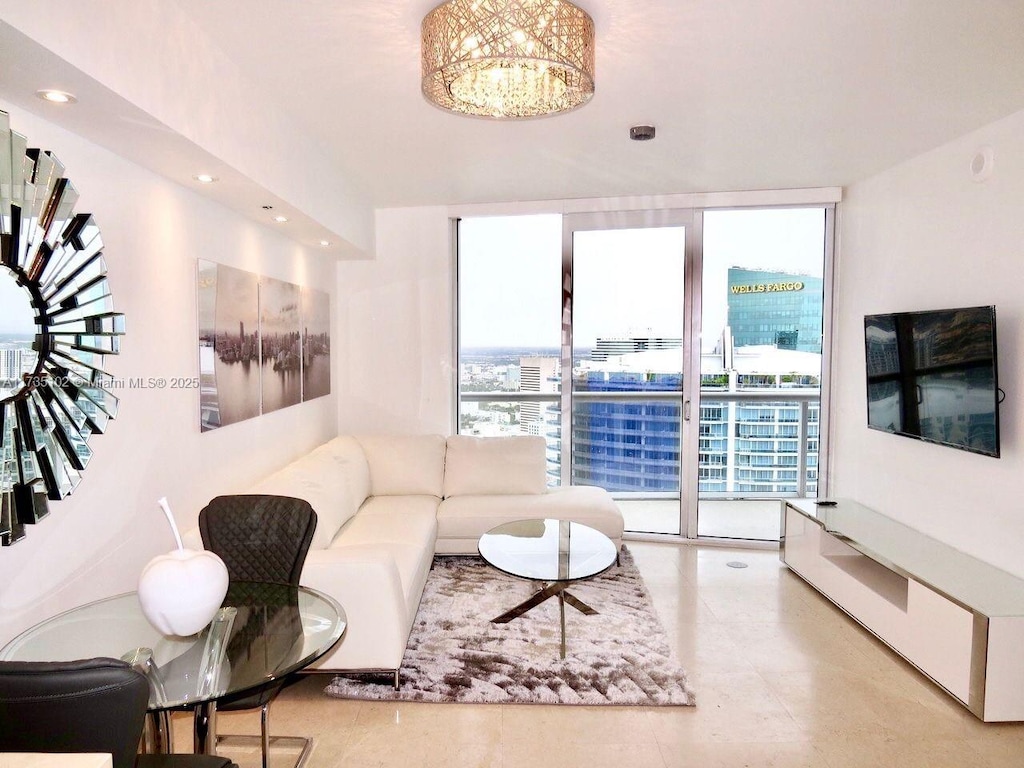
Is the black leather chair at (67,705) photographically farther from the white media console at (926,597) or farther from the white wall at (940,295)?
the white wall at (940,295)

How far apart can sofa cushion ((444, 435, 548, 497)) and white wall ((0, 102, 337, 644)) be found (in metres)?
1.63

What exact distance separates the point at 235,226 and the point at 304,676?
2238mm

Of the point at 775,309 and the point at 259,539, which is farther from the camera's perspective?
the point at 775,309

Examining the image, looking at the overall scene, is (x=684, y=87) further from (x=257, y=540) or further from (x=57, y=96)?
(x=257, y=540)

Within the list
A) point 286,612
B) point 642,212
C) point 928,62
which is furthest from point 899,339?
point 286,612

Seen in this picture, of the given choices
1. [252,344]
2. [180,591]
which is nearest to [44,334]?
[180,591]

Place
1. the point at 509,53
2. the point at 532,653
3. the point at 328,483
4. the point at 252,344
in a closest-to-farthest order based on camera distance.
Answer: the point at 509,53 → the point at 532,653 → the point at 252,344 → the point at 328,483

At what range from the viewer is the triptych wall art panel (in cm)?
296

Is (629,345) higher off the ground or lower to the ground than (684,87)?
lower

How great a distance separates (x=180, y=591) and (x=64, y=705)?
56 cm

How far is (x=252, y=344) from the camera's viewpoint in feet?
11.1

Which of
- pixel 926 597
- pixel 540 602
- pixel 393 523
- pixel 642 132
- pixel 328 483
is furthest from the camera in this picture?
pixel 393 523

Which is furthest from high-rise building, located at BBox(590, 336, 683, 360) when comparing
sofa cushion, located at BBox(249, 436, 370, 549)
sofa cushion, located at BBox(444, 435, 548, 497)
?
sofa cushion, located at BBox(249, 436, 370, 549)

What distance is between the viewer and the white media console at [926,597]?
7.94 feet
